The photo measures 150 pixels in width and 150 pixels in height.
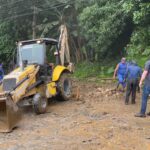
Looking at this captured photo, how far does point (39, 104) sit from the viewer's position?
42.0ft

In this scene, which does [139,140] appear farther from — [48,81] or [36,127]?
[48,81]

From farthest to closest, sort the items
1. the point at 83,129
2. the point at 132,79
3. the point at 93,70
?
the point at 93,70 → the point at 132,79 → the point at 83,129

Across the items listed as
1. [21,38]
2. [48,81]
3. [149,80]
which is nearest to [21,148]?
[149,80]

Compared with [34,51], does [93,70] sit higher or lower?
lower

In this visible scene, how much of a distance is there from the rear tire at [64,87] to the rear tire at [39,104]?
1.99 m

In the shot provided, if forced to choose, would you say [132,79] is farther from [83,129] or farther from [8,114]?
[8,114]

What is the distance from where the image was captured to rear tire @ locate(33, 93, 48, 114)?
41.7 feet

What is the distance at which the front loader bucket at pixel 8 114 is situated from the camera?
1078 centimetres

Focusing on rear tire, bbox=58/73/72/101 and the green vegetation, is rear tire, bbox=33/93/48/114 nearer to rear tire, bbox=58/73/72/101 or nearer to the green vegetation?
rear tire, bbox=58/73/72/101

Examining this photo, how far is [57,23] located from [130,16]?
21.1 feet

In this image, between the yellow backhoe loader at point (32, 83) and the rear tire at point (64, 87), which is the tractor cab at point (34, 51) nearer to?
the yellow backhoe loader at point (32, 83)

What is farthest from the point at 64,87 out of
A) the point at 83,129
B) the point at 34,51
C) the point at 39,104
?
the point at 83,129

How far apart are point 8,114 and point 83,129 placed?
214cm

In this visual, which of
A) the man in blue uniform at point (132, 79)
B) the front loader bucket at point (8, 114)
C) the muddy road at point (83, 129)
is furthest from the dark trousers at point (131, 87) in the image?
the front loader bucket at point (8, 114)
